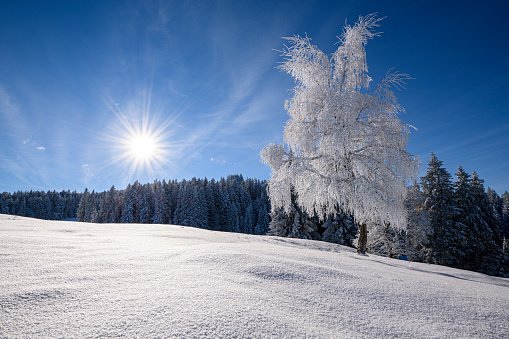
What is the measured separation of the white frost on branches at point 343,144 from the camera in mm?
7480

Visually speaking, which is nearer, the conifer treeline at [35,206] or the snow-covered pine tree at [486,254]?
the snow-covered pine tree at [486,254]

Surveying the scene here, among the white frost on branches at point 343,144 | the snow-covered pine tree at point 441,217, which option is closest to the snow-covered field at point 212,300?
the white frost on branches at point 343,144

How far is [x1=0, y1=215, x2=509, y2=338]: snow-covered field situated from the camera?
1520mm

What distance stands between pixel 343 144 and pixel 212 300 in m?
6.77

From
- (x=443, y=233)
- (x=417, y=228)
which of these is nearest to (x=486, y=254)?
(x=443, y=233)

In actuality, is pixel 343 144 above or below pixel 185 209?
above

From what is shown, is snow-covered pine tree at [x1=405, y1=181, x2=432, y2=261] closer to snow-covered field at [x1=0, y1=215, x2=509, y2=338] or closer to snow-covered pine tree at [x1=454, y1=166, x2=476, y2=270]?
snow-covered pine tree at [x1=454, y1=166, x2=476, y2=270]

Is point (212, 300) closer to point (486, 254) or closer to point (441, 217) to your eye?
point (441, 217)

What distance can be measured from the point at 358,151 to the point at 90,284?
8.12 metres

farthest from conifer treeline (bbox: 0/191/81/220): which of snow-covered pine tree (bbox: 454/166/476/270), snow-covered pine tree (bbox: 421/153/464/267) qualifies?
snow-covered pine tree (bbox: 454/166/476/270)

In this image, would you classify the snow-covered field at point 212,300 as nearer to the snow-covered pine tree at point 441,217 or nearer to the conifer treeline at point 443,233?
the conifer treeline at point 443,233

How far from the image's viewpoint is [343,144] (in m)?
7.48

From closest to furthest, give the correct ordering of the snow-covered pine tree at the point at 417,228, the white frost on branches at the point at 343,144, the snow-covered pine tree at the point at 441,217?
the white frost on branches at the point at 343,144, the snow-covered pine tree at the point at 441,217, the snow-covered pine tree at the point at 417,228

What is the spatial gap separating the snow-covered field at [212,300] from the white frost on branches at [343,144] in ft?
14.9
